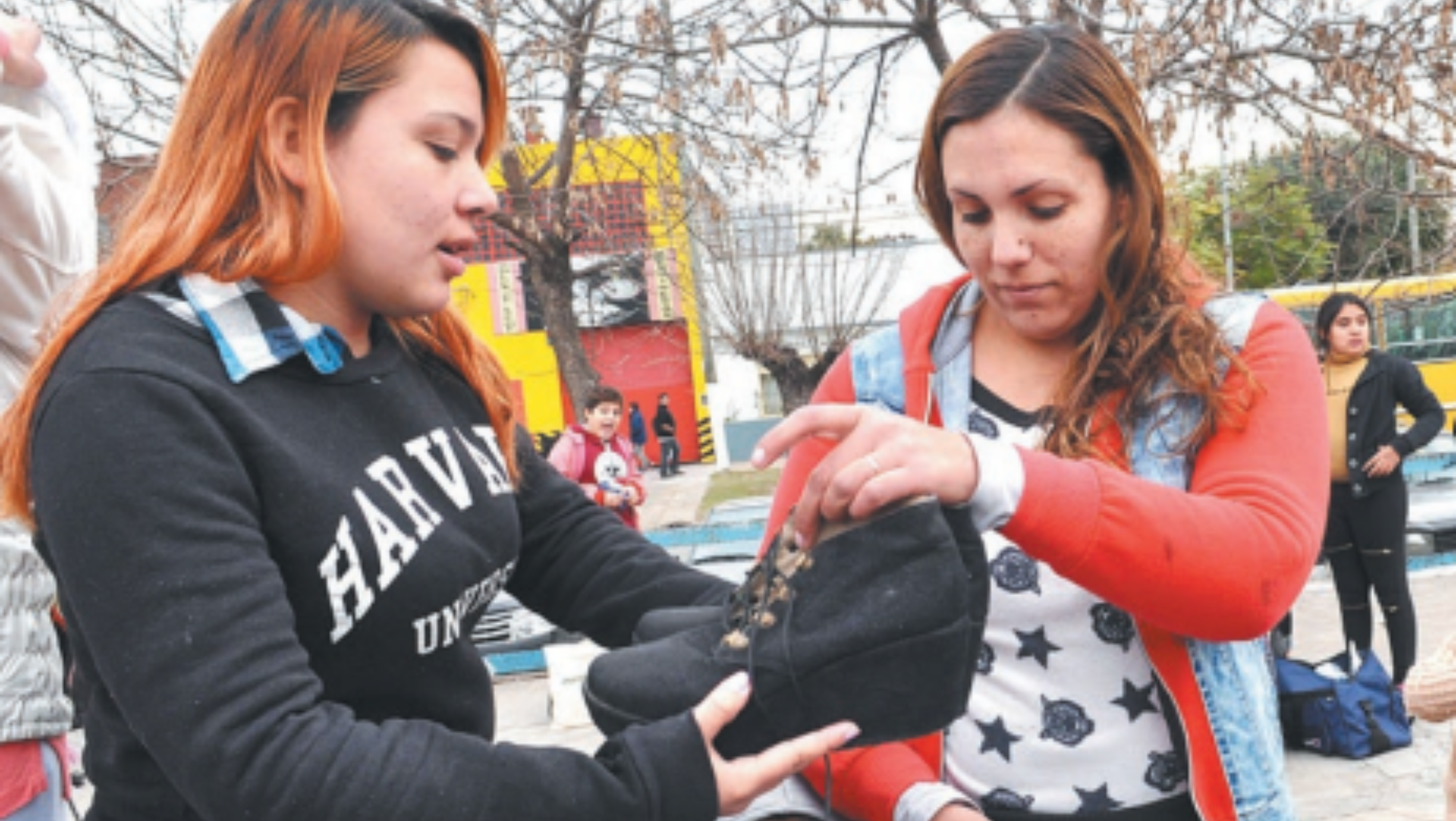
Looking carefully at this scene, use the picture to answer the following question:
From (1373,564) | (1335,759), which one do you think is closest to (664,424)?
(1373,564)

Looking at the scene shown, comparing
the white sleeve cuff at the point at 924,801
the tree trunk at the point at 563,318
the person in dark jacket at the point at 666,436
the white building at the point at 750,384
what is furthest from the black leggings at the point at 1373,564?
the person in dark jacket at the point at 666,436

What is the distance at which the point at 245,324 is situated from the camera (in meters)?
1.17

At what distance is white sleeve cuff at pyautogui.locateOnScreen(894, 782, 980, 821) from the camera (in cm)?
146

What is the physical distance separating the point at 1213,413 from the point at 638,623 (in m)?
0.75

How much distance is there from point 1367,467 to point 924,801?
16.9ft

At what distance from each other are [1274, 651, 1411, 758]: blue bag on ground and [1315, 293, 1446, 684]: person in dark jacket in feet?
3.05

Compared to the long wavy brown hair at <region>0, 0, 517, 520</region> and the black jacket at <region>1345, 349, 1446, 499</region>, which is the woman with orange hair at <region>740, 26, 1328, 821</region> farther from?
the black jacket at <region>1345, 349, 1446, 499</region>

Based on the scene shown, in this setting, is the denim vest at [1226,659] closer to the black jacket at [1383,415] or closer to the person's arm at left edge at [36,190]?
the person's arm at left edge at [36,190]

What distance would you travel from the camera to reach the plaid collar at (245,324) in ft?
3.76

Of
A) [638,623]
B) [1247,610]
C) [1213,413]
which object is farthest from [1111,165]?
[638,623]

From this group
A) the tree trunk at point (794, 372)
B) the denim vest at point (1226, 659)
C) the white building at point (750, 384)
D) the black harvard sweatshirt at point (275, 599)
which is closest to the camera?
the black harvard sweatshirt at point (275, 599)

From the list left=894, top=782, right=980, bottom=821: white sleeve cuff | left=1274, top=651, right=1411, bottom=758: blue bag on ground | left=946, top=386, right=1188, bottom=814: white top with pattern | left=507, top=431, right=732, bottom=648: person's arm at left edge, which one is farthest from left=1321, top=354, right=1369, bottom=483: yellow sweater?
left=507, top=431, right=732, bottom=648: person's arm at left edge

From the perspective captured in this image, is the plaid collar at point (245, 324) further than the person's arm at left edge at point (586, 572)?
No

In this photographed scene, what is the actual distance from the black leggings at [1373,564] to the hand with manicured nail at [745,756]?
5.49 m
